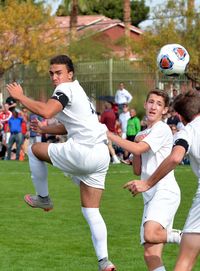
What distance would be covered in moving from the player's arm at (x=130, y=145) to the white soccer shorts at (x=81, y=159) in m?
1.02

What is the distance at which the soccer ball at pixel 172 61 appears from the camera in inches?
529

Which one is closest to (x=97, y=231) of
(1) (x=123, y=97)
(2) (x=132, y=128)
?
(2) (x=132, y=128)

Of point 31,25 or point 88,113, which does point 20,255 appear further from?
point 31,25

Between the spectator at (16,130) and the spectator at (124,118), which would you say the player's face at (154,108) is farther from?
the spectator at (124,118)

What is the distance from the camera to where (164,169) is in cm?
783

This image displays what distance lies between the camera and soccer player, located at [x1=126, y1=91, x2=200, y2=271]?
757 cm

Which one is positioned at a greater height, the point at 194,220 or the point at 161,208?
the point at 194,220

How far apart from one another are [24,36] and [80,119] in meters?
34.9

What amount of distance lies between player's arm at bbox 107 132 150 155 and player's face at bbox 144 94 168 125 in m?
0.44

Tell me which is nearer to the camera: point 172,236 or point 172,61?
point 172,236

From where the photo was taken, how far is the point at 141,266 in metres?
10.7

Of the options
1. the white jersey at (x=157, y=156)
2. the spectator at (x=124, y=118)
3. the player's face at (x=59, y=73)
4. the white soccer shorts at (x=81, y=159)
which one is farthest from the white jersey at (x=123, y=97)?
the white jersey at (x=157, y=156)

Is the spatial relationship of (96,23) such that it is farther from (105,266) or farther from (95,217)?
(105,266)

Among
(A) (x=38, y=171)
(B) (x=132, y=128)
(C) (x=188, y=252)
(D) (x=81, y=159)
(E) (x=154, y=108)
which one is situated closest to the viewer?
(C) (x=188, y=252)
